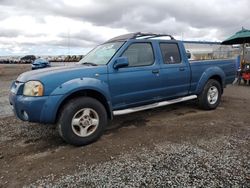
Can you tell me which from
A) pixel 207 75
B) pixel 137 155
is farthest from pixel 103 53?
pixel 207 75

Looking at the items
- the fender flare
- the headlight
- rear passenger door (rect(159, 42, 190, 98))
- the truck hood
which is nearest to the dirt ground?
rear passenger door (rect(159, 42, 190, 98))

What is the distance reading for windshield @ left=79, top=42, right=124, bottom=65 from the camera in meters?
4.55

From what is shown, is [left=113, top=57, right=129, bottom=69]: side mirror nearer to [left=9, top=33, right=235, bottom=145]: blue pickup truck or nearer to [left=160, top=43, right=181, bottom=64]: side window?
[left=9, top=33, right=235, bottom=145]: blue pickup truck

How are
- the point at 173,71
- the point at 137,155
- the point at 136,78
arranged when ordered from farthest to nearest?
the point at 173,71
the point at 136,78
the point at 137,155

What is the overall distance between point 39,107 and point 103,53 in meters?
1.86

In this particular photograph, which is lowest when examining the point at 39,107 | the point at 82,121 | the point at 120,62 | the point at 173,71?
the point at 82,121

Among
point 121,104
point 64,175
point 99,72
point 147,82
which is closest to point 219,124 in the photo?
point 147,82

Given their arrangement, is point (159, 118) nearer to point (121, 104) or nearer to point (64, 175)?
point (121, 104)

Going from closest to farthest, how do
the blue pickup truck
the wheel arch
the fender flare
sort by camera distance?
the blue pickup truck → the wheel arch → the fender flare

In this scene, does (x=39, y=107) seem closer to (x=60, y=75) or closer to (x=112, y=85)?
(x=60, y=75)

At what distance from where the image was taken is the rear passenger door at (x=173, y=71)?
509cm

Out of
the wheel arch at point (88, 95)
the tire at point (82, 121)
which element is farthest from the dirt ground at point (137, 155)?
the wheel arch at point (88, 95)

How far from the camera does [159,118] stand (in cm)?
548

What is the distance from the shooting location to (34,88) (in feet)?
11.9
